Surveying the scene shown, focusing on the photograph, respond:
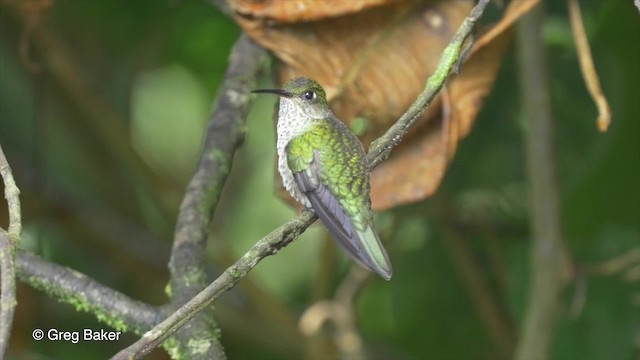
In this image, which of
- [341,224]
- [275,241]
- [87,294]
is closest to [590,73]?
[341,224]

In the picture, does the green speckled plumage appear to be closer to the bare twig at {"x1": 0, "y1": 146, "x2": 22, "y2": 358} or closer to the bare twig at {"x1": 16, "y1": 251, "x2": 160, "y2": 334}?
the bare twig at {"x1": 16, "y1": 251, "x2": 160, "y2": 334}

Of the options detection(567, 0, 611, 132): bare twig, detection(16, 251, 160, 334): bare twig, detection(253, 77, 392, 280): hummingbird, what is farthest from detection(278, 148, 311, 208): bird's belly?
detection(567, 0, 611, 132): bare twig

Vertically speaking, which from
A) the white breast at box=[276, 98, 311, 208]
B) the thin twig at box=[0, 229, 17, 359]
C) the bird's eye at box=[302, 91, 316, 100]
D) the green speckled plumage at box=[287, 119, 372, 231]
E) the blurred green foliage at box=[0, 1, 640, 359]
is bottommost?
the blurred green foliage at box=[0, 1, 640, 359]

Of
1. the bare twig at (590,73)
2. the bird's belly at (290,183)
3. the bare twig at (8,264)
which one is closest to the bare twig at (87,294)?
the bird's belly at (290,183)

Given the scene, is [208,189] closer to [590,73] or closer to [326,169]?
[326,169]

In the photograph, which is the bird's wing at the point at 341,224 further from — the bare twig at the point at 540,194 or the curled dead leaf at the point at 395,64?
the bare twig at the point at 540,194

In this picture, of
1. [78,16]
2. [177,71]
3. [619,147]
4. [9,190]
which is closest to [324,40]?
[9,190]

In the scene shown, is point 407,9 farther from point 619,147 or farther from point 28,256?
point 619,147

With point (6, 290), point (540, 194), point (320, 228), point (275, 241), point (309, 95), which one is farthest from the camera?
point (320, 228)
